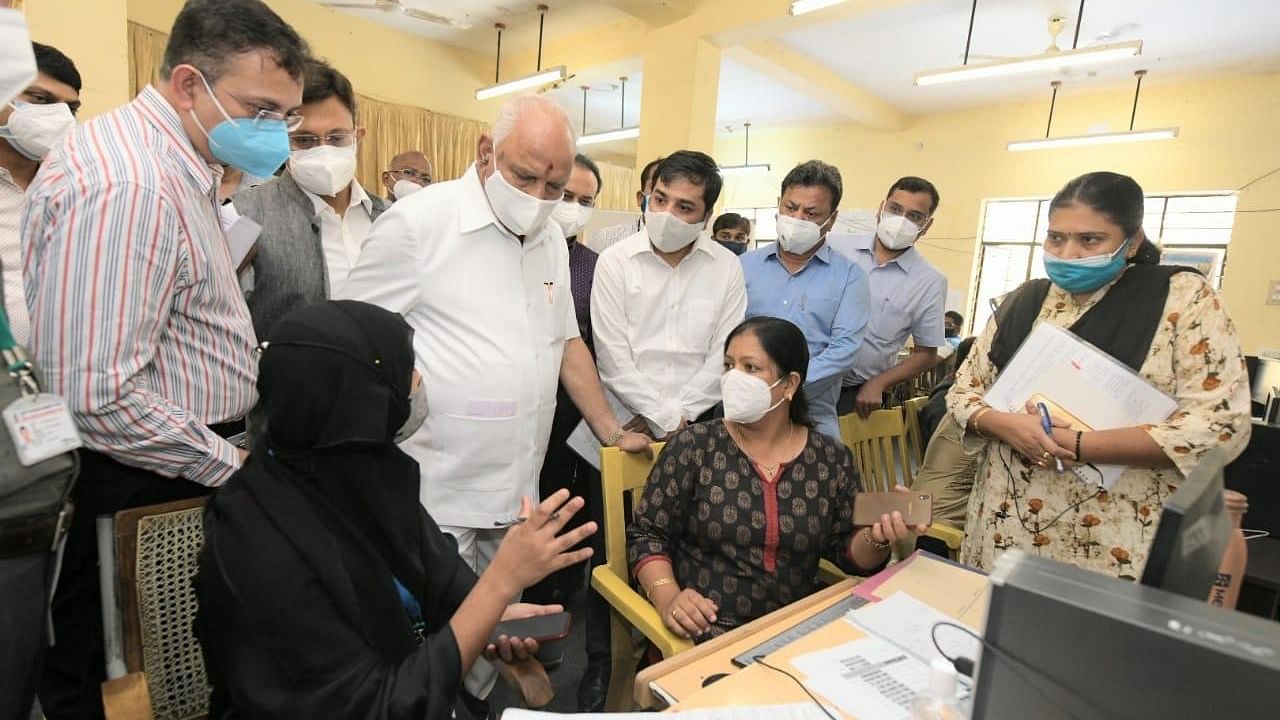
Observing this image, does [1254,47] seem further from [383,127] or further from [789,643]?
[383,127]

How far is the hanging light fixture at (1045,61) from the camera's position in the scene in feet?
14.5

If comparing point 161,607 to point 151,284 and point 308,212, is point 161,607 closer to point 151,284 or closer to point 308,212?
point 151,284

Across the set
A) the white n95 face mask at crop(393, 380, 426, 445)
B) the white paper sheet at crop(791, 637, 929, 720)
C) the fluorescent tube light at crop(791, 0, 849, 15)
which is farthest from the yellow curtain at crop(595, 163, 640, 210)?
the white paper sheet at crop(791, 637, 929, 720)

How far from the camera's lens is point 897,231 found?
10.0 ft

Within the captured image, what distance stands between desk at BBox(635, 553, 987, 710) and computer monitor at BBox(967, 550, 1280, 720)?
0.84 feet

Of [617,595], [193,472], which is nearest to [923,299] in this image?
[617,595]

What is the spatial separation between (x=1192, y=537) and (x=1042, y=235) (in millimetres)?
9349

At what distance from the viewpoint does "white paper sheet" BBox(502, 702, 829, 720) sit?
98 cm

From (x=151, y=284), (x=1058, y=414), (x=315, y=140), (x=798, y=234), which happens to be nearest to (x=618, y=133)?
(x=798, y=234)

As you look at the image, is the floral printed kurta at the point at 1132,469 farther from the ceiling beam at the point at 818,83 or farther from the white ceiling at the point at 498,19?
the white ceiling at the point at 498,19

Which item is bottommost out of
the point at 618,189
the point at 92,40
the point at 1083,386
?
the point at 1083,386

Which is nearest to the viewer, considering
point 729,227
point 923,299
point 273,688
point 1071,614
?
point 1071,614

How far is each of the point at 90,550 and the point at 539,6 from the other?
638 centimetres

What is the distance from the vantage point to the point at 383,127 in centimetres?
727
